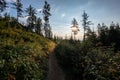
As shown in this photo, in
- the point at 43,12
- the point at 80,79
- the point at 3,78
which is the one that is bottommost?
the point at 80,79

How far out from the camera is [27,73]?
520 inches

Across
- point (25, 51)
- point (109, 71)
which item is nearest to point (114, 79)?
point (109, 71)

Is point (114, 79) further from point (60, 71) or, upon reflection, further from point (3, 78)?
point (60, 71)

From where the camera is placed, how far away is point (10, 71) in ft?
40.7

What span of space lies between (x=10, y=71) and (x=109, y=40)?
100 ft

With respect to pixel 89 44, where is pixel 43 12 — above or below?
above

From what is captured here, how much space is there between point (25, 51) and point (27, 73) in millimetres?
4724

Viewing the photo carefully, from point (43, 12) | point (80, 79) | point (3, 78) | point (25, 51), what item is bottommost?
point (80, 79)

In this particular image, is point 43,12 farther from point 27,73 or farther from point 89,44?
point 27,73

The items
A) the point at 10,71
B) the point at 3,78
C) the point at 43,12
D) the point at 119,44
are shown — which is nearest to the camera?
the point at 3,78

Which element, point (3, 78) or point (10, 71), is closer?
point (3, 78)

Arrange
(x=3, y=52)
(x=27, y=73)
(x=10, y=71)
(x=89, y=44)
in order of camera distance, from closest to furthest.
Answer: (x=10, y=71) → (x=27, y=73) → (x=3, y=52) → (x=89, y=44)

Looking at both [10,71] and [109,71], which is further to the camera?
[10,71]

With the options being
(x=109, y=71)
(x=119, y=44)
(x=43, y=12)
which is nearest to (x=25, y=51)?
(x=109, y=71)
